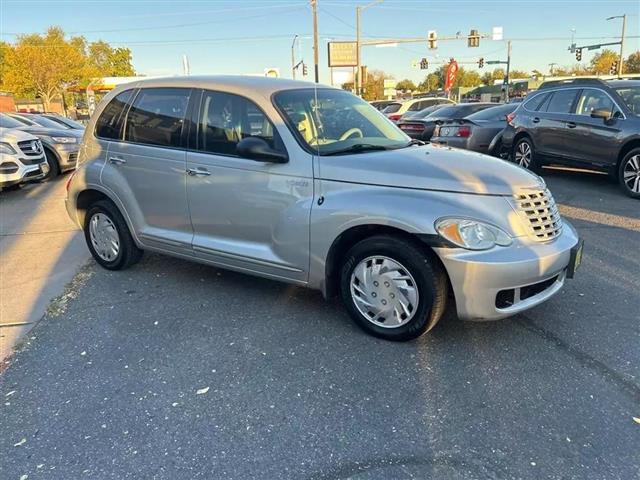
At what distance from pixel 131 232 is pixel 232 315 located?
1.45 meters

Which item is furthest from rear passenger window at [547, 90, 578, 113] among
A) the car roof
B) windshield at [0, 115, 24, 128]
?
windshield at [0, 115, 24, 128]

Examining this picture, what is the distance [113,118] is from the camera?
4.88 meters

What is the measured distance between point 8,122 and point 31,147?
2.81m

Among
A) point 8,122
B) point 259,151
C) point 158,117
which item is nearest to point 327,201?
point 259,151

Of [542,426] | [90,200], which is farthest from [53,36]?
[542,426]

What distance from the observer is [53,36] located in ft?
193

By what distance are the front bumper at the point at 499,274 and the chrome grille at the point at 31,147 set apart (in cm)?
985

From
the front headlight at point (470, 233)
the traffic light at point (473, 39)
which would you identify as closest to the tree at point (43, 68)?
the traffic light at point (473, 39)

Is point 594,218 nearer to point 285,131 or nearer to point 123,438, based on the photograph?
point 285,131

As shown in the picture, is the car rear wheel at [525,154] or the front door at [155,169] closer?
the front door at [155,169]

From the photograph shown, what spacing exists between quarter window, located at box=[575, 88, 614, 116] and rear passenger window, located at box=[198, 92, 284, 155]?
6257mm

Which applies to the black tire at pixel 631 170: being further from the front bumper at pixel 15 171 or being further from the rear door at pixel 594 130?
the front bumper at pixel 15 171

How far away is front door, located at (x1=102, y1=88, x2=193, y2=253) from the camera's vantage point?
4.37 m

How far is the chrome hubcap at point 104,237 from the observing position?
16.7 ft
